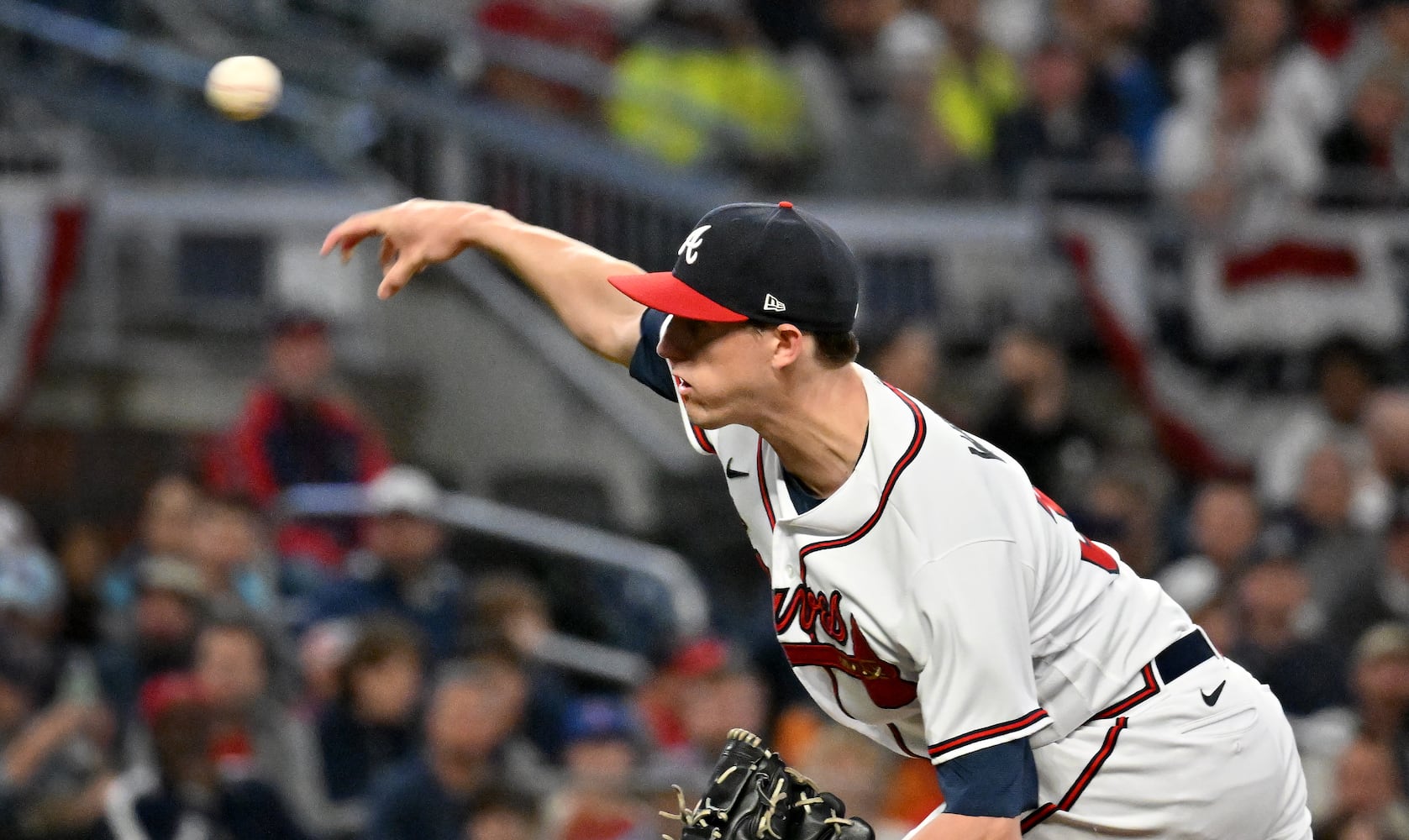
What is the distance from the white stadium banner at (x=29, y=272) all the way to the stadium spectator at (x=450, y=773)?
13.4ft

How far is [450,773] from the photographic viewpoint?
661 centimetres

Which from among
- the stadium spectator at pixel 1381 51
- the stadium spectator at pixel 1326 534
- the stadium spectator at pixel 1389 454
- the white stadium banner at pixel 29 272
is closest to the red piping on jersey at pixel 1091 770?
the stadium spectator at pixel 1326 534

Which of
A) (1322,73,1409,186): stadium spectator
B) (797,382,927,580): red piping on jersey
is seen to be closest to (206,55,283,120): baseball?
(797,382,927,580): red piping on jersey

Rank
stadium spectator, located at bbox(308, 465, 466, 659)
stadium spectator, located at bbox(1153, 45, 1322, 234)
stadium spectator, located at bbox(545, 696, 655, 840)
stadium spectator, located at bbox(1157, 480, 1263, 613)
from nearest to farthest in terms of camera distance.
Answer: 1. stadium spectator, located at bbox(545, 696, 655, 840)
2. stadium spectator, located at bbox(308, 465, 466, 659)
3. stadium spectator, located at bbox(1157, 480, 1263, 613)
4. stadium spectator, located at bbox(1153, 45, 1322, 234)

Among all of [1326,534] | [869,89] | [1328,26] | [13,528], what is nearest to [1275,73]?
[1328,26]

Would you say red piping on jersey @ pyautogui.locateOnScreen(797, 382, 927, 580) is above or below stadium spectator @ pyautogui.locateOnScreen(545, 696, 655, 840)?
above

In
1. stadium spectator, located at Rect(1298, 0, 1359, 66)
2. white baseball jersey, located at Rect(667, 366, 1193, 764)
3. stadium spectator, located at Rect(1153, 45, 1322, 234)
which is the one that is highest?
stadium spectator, located at Rect(1298, 0, 1359, 66)

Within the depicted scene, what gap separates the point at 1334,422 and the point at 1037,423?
1.39 metres

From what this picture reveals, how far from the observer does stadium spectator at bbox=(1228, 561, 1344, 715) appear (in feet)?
24.5

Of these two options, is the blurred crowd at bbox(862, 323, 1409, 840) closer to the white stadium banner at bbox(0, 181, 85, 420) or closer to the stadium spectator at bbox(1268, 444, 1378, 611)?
the stadium spectator at bbox(1268, 444, 1378, 611)

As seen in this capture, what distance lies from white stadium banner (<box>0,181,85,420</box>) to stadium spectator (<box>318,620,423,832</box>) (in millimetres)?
3668

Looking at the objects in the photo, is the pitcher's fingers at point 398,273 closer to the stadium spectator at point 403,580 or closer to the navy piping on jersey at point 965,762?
the navy piping on jersey at point 965,762

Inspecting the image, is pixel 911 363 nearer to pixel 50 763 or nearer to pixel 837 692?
pixel 50 763

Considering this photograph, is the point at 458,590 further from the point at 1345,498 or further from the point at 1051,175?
the point at 1051,175
